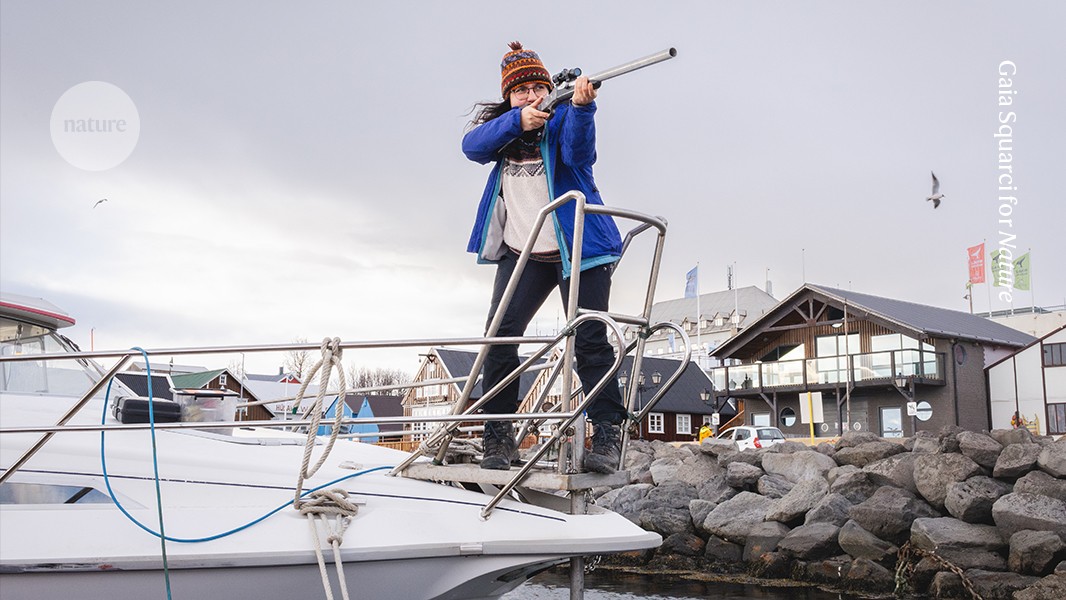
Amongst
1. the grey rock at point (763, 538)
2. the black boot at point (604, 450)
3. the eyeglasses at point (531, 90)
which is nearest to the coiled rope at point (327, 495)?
the black boot at point (604, 450)

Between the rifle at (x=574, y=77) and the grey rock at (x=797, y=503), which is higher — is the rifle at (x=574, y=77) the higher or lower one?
the higher one

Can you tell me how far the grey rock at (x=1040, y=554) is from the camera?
325 inches

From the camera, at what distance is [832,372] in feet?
109

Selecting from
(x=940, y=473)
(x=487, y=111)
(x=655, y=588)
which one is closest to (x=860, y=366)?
(x=940, y=473)

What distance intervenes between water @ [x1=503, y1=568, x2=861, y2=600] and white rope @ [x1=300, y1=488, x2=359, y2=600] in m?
4.12

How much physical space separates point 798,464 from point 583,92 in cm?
1085

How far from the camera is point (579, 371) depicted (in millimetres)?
3732

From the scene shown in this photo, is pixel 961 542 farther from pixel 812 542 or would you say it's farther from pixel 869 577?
pixel 812 542

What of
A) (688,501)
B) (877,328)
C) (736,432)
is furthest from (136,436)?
(877,328)

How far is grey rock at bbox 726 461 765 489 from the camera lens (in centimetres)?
1233

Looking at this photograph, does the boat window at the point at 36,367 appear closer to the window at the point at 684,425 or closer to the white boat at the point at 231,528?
the white boat at the point at 231,528

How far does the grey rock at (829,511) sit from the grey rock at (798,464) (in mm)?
2381

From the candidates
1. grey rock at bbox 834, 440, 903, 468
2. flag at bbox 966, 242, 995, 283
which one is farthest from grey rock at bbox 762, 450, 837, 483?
flag at bbox 966, 242, 995, 283

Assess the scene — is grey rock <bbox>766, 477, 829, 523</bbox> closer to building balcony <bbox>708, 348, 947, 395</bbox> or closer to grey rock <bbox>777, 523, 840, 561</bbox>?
grey rock <bbox>777, 523, 840, 561</bbox>
